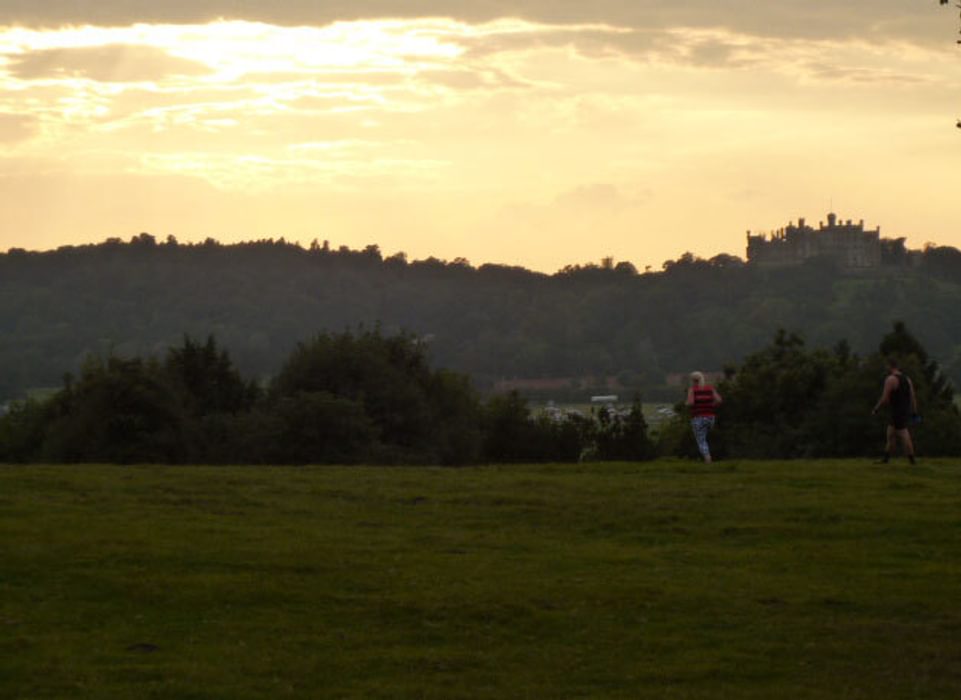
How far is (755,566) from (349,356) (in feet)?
190

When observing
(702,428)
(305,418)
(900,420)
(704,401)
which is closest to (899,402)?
(900,420)

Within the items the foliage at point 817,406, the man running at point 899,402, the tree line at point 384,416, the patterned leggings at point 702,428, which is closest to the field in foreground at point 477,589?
the man running at point 899,402

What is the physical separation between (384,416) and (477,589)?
187 ft

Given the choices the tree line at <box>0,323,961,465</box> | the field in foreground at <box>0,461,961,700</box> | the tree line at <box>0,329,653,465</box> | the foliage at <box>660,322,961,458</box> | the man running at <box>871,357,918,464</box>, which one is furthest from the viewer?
the foliage at <box>660,322,961,458</box>

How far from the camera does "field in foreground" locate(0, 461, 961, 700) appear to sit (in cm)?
1969

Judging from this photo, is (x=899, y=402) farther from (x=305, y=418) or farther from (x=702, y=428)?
(x=305, y=418)

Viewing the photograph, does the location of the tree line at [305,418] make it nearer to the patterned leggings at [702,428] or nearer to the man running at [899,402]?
the patterned leggings at [702,428]

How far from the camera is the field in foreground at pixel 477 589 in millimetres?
19688

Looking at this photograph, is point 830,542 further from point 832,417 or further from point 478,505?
point 832,417

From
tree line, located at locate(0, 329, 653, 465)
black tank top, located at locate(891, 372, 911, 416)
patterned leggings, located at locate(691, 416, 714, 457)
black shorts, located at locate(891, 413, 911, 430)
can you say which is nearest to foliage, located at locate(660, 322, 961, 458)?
tree line, located at locate(0, 329, 653, 465)

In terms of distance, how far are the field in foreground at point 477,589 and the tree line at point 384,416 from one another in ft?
109

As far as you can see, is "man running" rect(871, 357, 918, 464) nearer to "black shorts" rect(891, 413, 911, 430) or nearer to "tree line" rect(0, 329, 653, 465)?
"black shorts" rect(891, 413, 911, 430)

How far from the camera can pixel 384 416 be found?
8044cm

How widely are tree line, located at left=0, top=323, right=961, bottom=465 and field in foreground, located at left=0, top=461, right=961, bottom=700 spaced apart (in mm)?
33176
